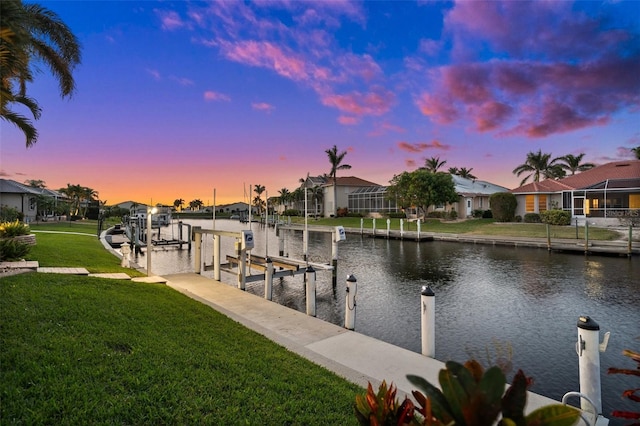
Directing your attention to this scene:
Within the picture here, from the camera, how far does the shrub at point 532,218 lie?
34247 millimetres

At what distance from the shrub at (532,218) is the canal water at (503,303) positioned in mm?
15471

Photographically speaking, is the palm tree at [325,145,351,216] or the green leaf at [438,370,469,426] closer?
the green leaf at [438,370,469,426]

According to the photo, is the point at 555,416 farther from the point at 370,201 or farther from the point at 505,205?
the point at 370,201

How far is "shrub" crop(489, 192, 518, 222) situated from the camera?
3622cm

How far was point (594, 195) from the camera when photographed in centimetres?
3384

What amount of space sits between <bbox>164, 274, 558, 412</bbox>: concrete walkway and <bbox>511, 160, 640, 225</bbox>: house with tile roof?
3046cm

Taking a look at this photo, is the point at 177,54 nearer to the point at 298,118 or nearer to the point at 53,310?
the point at 298,118

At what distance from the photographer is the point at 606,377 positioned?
5.99 metres

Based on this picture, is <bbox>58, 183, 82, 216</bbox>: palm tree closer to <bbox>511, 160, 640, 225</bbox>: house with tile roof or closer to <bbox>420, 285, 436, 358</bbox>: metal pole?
<bbox>420, 285, 436, 358</bbox>: metal pole

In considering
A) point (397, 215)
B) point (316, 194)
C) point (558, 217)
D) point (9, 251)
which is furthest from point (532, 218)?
point (9, 251)

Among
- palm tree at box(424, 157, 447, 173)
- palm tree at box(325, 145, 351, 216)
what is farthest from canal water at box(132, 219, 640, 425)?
palm tree at box(325, 145, 351, 216)

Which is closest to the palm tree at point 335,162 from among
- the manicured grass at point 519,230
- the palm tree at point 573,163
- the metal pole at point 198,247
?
the manicured grass at point 519,230

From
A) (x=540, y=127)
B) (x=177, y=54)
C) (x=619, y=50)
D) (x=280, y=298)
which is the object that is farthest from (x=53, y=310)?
(x=540, y=127)

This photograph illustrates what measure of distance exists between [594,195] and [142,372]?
41.8 metres
